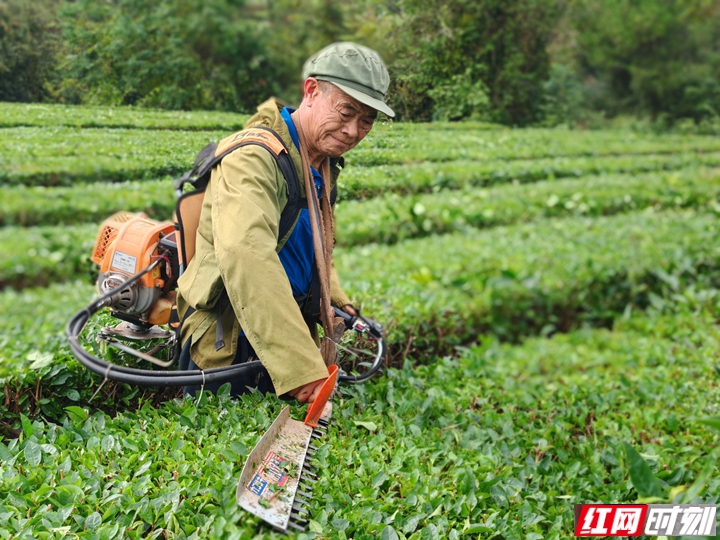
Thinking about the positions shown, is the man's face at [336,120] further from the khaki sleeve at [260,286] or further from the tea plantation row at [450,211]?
the tea plantation row at [450,211]

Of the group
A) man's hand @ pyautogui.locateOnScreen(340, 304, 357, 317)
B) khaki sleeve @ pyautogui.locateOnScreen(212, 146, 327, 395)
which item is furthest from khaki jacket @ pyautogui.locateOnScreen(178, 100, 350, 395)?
man's hand @ pyautogui.locateOnScreen(340, 304, 357, 317)

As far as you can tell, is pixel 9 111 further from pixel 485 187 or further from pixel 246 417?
pixel 485 187

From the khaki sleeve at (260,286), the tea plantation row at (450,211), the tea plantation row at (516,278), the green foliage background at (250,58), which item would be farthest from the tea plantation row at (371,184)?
the khaki sleeve at (260,286)

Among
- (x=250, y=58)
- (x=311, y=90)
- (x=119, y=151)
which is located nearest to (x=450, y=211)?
(x=250, y=58)

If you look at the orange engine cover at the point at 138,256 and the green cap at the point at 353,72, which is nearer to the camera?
the green cap at the point at 353,72

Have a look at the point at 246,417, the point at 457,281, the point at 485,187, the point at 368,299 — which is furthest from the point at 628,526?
the point at 485,187

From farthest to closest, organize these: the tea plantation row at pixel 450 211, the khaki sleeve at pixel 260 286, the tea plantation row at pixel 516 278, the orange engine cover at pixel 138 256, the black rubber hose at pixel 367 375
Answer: the tea plantation row at pixel 450 211 → the tea plantation row at pixel 516 278 → the black rubber hose at pixel 367 375 → the orange engine cover at pixel 138 256 → the khaki sleeve at pixel 260 286

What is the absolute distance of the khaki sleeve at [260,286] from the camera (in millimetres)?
1845

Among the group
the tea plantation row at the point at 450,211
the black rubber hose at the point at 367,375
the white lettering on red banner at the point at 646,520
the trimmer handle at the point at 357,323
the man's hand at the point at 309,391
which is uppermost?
the man's hand at the point at 309,391

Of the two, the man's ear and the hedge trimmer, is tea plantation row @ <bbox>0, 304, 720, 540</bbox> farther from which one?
the man's ear

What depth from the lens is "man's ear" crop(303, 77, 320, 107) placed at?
6.77ft

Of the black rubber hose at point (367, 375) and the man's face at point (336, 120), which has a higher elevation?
the man's face at point (336, 120)

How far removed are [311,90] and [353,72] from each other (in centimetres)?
19

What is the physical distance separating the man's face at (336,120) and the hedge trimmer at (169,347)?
2.06ft
